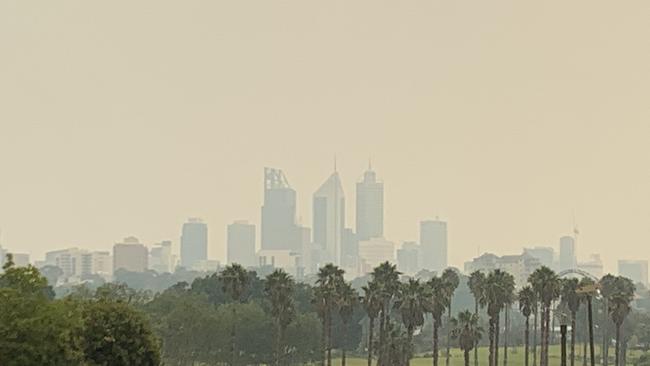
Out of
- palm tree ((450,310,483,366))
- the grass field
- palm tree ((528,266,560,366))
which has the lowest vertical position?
the grass field

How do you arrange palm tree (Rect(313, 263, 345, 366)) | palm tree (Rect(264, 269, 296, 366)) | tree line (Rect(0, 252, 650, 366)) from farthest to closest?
palm tree (Rect(264, 269, 296, 366))
palm tree (Rect(313, 263, 345, 366))
tree line (Rect(0, 252, 650, 366))

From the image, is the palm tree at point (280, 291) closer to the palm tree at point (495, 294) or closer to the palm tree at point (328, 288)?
the palm tree at point (328, 288)

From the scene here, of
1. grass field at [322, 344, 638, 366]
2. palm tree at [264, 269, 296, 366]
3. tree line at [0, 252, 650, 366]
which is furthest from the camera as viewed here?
grass field at [322, 344, 638, 366]

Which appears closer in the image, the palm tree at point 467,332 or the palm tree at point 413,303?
the palm tree at point 467,332

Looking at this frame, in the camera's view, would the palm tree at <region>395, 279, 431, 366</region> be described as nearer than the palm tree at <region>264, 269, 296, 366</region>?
Yes

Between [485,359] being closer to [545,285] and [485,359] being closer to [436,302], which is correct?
[436,302]

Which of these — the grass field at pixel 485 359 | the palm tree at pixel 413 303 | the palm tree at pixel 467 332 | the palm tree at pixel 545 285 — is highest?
the palm tree at pixel 545 285

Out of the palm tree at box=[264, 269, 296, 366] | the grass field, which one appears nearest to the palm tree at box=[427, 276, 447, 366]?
the palm tree at box=[264, 269, 296, 366]

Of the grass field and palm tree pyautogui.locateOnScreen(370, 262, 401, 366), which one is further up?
palm tree pyautogui.locateOnScreen(370, 262, 401, 366)

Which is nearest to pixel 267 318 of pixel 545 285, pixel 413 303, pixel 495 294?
pixel 495 294

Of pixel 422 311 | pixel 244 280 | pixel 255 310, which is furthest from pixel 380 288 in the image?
pixel 255 310

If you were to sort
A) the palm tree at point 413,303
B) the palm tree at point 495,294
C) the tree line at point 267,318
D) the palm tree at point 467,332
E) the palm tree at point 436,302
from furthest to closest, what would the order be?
the palm tree at point 495,294 < the palm tree at point 436,302 < the palm tree at point 413,303 < the palm tree at point 467,332 < the tree line at point 267,318

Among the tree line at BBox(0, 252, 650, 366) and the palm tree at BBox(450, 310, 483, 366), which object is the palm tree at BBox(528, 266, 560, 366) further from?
the palm tree at BBox(450, 310, 483, 366)

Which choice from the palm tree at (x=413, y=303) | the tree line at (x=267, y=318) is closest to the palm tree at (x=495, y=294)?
the tree line at (x=267, y=318)
